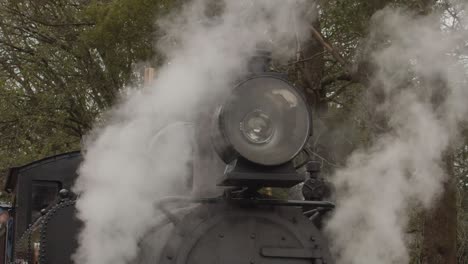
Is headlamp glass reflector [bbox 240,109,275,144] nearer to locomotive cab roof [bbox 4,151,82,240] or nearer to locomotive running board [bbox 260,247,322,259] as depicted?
locomotive running board [bbox 260,247,322,259]

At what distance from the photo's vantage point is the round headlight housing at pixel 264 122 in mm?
3350

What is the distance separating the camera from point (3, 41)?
Result: 14.5m

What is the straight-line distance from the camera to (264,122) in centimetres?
343

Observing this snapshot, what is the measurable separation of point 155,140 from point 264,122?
825 mm

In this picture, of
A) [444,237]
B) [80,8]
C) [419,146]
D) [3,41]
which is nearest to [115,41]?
[80,8]

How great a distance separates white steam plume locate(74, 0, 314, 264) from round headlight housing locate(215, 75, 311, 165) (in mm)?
271

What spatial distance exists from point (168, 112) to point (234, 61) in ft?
1.79

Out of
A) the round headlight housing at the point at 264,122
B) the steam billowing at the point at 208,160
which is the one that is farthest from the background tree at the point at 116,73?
the round headlight housing at the point at 264,122

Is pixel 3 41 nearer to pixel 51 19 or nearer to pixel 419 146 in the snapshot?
Result: pixel 51 19

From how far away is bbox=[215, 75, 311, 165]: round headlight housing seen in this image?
3350 millimetres

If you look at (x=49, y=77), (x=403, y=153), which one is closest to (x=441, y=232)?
(x=403, y=153)

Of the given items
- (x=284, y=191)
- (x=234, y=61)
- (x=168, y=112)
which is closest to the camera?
(x=234, y=61)

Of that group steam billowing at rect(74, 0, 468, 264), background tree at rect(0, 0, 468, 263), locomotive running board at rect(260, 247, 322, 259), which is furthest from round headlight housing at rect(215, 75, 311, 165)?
background tree at rect(0, 0, 468, 263)

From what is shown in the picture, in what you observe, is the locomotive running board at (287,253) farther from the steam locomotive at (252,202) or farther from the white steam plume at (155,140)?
the white steam plume at (155,140)
